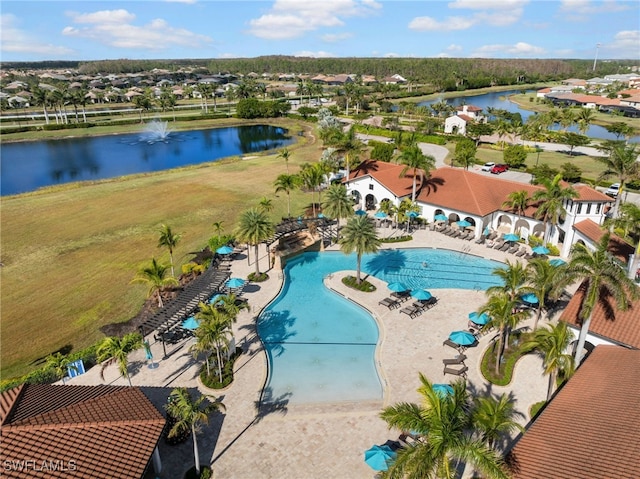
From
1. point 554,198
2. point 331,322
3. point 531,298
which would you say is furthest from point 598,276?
point 554,198

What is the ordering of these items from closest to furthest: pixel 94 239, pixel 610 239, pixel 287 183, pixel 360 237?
1. pixel 360 237
2. pixel 610 239
3. pixel 94 239
4. pixel 287 183

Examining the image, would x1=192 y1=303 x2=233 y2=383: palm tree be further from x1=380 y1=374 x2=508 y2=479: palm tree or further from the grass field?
x1=380 y1=374 x2=508 y2=479: palm tree

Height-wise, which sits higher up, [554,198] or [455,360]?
[554,198]

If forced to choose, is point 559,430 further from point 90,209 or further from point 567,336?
point 90,209

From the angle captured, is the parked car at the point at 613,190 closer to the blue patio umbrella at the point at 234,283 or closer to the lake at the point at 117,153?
the blue patio umbrella at the point at 234,283

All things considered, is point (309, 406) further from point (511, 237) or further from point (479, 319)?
point (511, 237)

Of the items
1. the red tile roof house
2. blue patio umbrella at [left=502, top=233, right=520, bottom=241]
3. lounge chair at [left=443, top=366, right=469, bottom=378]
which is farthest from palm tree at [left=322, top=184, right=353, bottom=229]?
lounge chair at [left=443, top=366, right=469, bottom=378]
